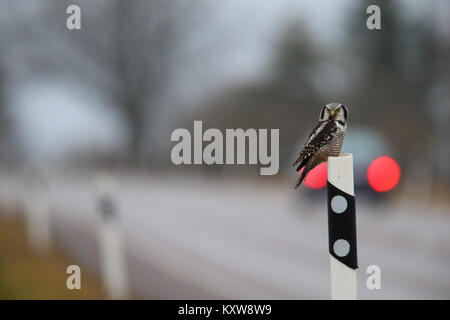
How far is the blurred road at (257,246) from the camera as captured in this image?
573 centimetres

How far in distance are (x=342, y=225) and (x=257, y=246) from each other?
7.12 m

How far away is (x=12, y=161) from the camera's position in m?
7.88

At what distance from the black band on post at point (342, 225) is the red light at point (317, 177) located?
201 millimetres

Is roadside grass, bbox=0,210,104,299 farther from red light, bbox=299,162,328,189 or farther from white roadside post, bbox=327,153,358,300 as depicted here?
white roadside post, bbox=327,153,358,300

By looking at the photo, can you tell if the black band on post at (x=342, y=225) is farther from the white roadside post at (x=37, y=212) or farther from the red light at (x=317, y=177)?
the white roadside post at (x=37, y=212)

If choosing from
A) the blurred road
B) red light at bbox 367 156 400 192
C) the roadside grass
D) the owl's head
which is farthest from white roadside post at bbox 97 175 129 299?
the owl's head

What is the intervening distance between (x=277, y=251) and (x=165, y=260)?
75.4 inches

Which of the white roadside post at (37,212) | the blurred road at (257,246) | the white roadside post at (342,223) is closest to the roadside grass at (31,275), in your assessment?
the white roadside post at (37,212)

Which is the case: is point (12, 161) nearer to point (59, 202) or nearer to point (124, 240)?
point (124, 240)

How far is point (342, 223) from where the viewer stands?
→ 1.79 metres

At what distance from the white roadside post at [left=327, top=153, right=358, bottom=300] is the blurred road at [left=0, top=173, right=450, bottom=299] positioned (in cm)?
336

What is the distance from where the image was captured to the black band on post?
179 centimetres

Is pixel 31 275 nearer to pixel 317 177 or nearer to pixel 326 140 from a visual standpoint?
pixel 317 177

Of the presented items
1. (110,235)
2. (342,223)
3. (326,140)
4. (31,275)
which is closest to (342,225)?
(342,223)
